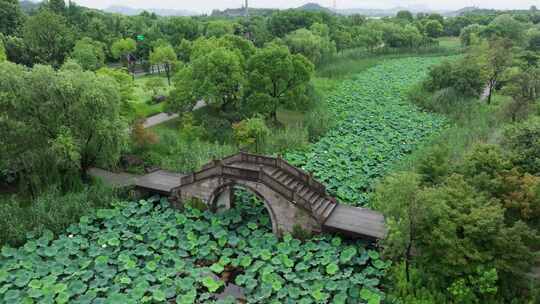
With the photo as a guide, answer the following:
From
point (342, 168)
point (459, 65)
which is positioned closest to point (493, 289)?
point (342, 168)

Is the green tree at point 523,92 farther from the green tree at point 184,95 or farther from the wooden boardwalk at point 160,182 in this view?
the wooden boardwalk at point 160,182

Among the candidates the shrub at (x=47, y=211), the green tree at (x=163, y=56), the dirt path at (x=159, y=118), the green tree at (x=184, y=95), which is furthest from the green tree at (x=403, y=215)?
the green tree at (x=163, y=56)

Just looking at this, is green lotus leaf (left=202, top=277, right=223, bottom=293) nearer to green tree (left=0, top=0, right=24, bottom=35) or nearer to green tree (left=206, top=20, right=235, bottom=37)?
green tree (left=0, top=0, right=24, bottom=35)

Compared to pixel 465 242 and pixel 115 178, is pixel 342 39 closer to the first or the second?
pixel 115 178

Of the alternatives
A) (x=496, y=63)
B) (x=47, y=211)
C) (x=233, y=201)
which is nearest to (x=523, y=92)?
(x=496, y=63)

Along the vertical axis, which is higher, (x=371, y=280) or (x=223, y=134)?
(x=223, y=134)

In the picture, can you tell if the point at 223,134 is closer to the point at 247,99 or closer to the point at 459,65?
the point at 247,99
